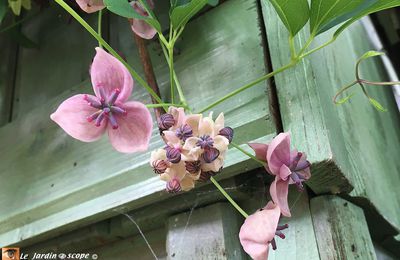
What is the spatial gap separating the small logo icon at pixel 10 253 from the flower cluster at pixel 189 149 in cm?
43

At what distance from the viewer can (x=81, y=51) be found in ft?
2.80

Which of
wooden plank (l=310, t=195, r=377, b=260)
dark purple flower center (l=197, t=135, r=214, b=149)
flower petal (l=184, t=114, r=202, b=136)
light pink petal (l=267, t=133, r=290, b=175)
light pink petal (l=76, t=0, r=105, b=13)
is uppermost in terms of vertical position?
light pink petal (l=76, t=0, r=105, b=13)

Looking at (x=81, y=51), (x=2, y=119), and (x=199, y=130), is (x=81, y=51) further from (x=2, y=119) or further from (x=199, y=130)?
(x=199, y=130)

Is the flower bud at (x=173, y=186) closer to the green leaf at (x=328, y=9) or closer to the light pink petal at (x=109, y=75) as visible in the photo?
the light pink petal at (x=109, y=75)

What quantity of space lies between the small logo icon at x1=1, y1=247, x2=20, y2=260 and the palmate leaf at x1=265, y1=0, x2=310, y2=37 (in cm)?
57

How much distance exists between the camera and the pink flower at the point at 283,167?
1.39 ft

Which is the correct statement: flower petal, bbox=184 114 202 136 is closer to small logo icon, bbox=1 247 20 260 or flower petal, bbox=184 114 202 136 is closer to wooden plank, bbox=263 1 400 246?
wooden plank, bbox=263 1 400 246

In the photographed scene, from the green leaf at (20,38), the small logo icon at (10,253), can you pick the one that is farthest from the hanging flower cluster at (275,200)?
the green leaf at (20,38)

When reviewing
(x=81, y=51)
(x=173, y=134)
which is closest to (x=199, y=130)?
(x=173, y=134)

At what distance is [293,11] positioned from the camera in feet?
1.53

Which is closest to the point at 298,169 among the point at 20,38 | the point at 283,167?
the point at 283,167

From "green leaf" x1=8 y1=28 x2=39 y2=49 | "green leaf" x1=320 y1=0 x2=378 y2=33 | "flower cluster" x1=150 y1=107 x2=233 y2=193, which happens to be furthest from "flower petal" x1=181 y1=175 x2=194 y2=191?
"green leaf" x1=8 y1=28 x2=39 y2=49

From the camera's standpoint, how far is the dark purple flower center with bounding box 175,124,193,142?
41 cm

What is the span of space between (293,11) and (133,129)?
0.21 metres
